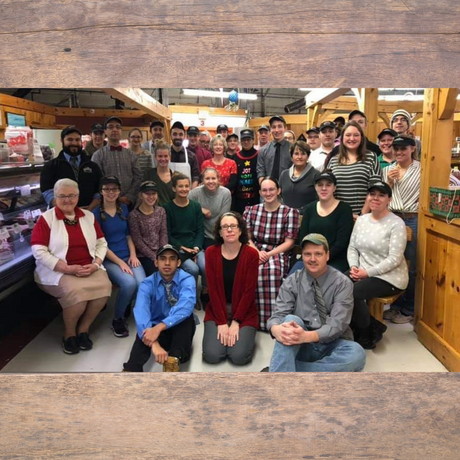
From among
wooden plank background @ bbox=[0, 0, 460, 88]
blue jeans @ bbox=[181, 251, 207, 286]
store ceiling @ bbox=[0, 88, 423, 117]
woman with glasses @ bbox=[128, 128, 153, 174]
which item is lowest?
blue jeans @ bbox=[181, 251, 207, 286]

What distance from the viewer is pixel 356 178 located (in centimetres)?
325

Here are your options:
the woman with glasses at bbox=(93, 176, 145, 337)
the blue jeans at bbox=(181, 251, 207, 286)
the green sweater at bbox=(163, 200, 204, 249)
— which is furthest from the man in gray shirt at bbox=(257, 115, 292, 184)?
the woman with glasses at bbox=(93, 176, 145, 337)

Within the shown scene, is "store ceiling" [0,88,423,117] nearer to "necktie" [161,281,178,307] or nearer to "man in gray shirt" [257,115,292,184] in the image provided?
"man in gray shirt" [257,115,292,184]

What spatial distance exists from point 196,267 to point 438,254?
1852 millimetres

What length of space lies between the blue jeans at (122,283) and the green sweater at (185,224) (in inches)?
21.0

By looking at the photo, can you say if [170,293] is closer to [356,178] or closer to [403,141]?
[356,178]

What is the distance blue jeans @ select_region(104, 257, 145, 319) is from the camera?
328cm

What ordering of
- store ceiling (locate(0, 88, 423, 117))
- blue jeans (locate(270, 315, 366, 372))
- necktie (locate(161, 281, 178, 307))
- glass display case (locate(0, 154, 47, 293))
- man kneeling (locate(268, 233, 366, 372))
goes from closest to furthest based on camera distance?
1. blue jeans (locate(270, 315, 366, 372))
2. man kneeling (locate(268, 233, 366, 372))
3. necktie (locate(161, 281, 178, 307))
4. glass display case (locate(0, 154, 47, 293))
5. store ceiling (locate(0, 88, 423, 117))

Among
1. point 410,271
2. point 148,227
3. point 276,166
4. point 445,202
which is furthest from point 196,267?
point 445,202

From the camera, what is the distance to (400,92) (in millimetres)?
11781

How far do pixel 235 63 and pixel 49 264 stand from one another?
2520 millimetres

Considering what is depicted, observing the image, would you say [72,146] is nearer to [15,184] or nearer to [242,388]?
[15,184]

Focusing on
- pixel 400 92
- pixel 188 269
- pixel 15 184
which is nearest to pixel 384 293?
pixel 188 269

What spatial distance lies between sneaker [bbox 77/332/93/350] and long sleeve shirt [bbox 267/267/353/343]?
1.44m
